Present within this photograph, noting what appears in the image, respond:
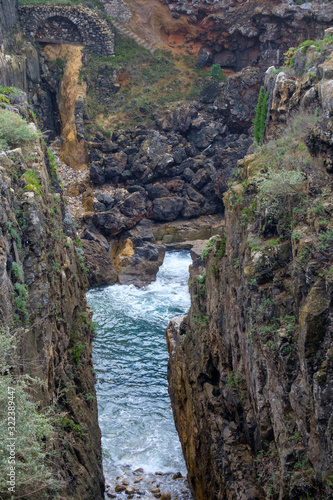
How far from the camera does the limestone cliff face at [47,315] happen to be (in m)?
8.29

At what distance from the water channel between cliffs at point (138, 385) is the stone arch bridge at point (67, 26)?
841 inches

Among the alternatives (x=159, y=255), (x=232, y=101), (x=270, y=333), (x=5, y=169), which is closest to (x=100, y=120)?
(x=232, y=101)

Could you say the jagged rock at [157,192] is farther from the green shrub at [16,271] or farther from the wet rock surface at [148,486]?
the green shrub at [16,271]

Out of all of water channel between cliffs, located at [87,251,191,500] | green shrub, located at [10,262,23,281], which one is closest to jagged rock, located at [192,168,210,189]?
water channel between cliffs, located at [87,251,191,500]

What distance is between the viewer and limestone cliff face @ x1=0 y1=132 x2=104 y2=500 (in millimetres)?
8289

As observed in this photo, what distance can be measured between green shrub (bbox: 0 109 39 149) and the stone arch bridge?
28.0m

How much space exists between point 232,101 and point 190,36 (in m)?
9.69

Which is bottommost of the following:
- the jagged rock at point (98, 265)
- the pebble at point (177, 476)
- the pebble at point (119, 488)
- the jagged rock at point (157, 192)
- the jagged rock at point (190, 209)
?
the pebble at point (177, 476)

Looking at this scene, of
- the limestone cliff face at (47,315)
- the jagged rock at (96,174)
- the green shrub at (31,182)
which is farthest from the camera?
the jagged rock at (96,174)

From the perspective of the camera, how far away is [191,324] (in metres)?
13.9

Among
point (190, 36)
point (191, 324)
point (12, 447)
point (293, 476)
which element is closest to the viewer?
point (12, 447)

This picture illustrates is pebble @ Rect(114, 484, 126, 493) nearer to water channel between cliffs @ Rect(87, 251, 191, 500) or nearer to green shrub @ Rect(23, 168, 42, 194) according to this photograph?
water channel between cliffs @ Rect(87, 251, 191, 500)

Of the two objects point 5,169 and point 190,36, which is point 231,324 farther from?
point 190,36

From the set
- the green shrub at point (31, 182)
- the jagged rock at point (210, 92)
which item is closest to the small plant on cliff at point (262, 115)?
the green shrub at point (31, 182)
